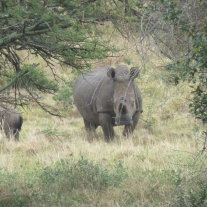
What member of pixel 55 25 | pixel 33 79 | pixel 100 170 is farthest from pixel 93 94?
pixel 55 25

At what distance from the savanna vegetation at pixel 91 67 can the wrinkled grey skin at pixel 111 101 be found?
1168mm

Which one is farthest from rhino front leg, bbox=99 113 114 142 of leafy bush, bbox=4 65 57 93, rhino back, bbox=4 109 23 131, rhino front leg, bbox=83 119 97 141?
leafy bush, bbox=4 65 57 93

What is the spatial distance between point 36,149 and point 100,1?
585 cm

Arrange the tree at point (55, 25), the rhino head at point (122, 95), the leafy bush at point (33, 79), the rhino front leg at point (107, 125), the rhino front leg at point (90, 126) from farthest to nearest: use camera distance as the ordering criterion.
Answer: the rhino front leg at point (90, 126)
the rhino front leg at point (107, 125)
the rhino head at point (122, 95)
the leafy bush at point (33, 79)
the tree at point (55, 25)

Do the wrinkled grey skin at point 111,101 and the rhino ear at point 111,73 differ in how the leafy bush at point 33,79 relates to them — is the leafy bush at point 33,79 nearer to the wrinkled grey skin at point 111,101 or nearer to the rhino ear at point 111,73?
the wrinkled grey skin at point 111,101

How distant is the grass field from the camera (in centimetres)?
737

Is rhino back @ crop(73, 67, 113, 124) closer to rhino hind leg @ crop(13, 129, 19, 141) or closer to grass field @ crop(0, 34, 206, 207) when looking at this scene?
grass field @ crop(0, 34, 206, 207)

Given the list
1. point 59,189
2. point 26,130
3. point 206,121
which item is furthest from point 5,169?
point 26,130

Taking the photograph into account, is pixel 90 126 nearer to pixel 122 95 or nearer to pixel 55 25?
pixel 122 95

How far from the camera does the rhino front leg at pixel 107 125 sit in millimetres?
13486

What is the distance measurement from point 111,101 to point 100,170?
5.11 meters

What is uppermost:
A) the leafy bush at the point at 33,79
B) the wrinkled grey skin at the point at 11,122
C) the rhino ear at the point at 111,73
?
the leafy bush at the point at 33,79

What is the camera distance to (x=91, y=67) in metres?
7.76

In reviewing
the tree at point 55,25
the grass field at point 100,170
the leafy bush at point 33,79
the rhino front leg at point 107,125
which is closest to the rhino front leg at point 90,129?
the grass field at point 100,170
